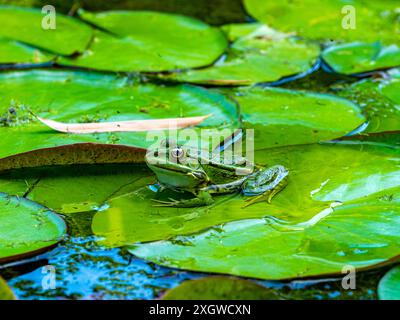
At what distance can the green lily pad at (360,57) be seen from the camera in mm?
6156

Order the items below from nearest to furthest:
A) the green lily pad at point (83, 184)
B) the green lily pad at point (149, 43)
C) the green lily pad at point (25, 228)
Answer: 1. the green lily pad at point (25, 228)
2. the green lily pad at point (83, 184)
3. the green lily pad at point (149, 43)

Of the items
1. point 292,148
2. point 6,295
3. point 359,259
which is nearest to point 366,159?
point 292,148

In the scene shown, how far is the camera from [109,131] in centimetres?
476

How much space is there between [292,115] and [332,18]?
253 cm

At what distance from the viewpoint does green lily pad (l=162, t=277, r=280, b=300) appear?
10.8 ft

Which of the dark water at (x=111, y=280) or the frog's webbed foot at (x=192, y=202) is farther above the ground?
the frog's webbed foot at (x=192, y=202)

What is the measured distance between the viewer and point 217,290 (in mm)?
3318

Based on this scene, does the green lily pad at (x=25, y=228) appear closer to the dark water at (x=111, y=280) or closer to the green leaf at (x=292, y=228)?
the dark water at (x=111, y=280)

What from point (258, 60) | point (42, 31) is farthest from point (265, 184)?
point (42, 31)

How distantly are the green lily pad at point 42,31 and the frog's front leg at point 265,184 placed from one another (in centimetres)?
275

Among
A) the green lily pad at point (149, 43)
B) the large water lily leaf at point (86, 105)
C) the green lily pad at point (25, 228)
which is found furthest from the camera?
the green lily pad at point (149, 43)

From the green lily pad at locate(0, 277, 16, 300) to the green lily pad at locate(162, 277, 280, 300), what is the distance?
0.80m

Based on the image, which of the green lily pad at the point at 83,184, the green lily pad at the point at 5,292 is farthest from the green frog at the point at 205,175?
the green lily pad at the point at 5,292

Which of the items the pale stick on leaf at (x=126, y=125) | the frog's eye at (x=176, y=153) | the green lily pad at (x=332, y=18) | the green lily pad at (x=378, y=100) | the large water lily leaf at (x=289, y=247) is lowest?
the large water lily leaf at (x=289, y=247)
